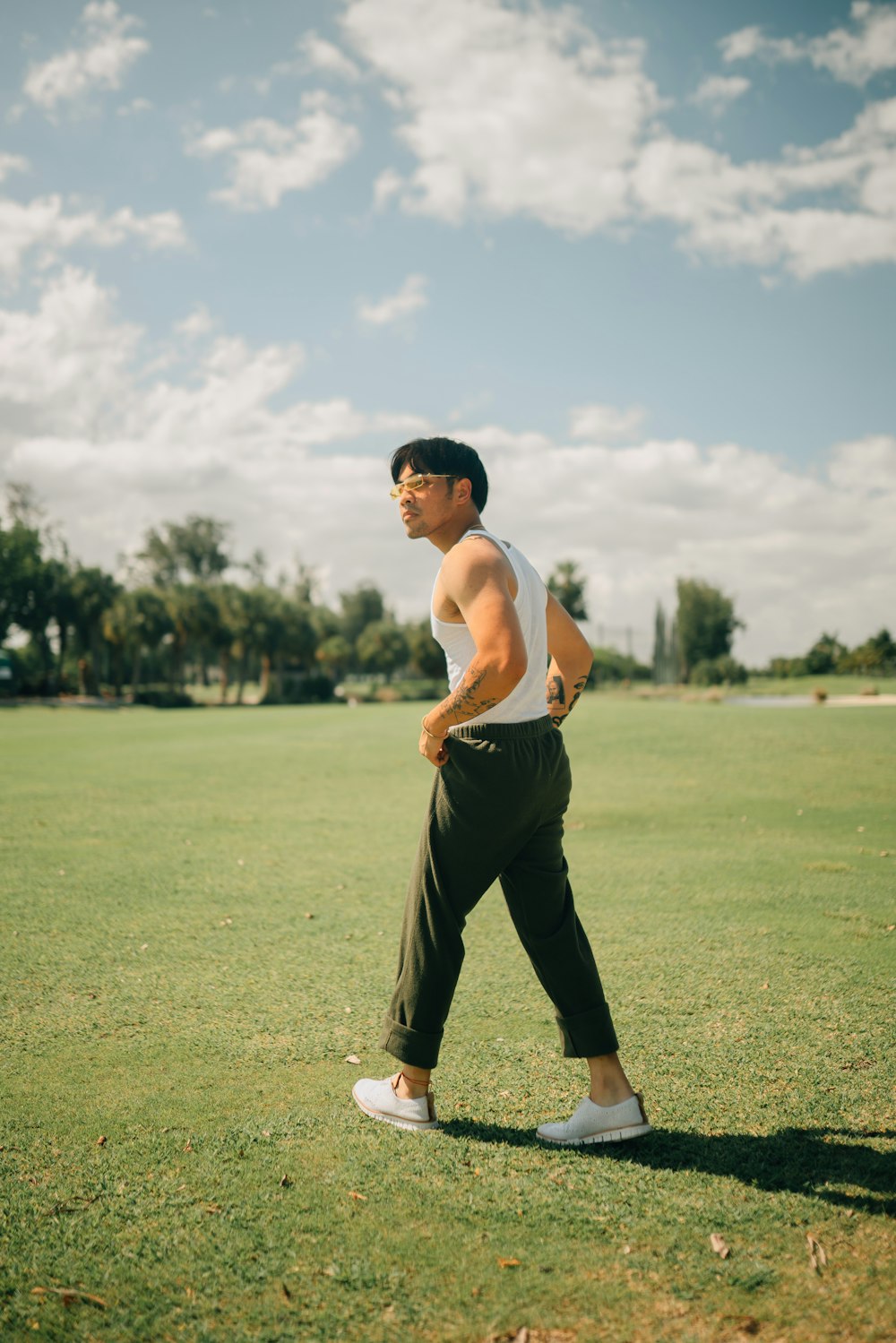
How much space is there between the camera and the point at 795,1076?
11.5 ft

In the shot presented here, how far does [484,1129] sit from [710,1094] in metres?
0.84

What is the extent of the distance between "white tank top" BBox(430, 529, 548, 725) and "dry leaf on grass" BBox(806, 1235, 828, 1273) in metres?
1.63

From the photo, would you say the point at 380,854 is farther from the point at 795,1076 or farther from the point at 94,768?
the point at 94,768

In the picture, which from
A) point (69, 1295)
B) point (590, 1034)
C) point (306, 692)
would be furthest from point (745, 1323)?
point (306, 692)

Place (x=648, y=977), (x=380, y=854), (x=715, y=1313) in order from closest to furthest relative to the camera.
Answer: (x=715, y=1313), (x=648, y=977), (x=380, y=854)

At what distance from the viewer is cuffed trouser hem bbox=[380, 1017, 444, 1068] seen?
10.2 ft

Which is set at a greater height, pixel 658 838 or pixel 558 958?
pixel 558 958

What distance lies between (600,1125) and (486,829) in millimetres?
1012

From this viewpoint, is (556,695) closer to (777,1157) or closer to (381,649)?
(777,1157)

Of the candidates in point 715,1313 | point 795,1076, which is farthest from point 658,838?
point 715,1313

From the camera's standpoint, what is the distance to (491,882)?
10.2 ft

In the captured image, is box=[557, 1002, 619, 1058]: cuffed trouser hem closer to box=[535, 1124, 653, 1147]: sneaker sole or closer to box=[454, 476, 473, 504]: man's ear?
box=[535, 1124, 653, 1147]: sneaker sole

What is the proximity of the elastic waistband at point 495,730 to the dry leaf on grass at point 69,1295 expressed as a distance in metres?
1.78

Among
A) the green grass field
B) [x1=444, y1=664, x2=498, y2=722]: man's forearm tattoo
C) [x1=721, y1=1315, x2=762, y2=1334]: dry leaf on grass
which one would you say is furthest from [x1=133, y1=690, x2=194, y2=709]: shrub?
[x1=721, y1=1315, x2=762, y2=1334]: dry leaf on grass
